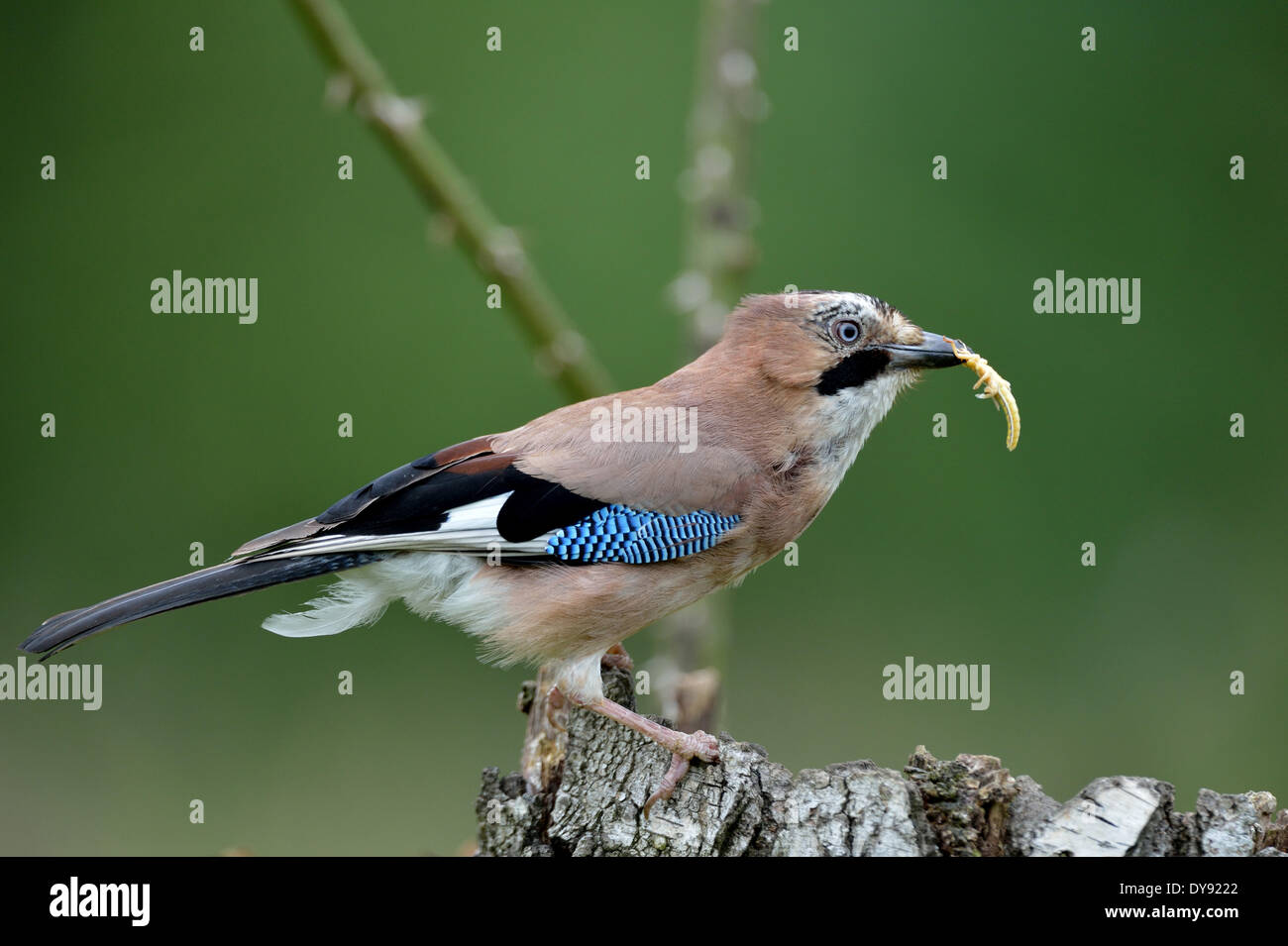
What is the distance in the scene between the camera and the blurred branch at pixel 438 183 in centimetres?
479

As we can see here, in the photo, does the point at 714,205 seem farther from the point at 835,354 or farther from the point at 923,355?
the point at 923,355

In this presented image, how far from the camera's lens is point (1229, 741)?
8.28 metres

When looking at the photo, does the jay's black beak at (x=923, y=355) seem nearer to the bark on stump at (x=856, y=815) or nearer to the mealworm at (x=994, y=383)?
the mealworm at (x=994, y=383)

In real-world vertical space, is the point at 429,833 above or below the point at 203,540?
below

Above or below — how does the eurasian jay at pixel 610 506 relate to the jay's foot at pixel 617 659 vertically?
above

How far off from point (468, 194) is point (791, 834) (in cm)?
247

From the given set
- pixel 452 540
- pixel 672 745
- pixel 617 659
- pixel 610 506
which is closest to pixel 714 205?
pixel 610 506

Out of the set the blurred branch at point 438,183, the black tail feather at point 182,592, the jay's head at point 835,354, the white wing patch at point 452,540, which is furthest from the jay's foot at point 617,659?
the blurred branch at point 438,183

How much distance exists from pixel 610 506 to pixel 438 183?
1.32 m

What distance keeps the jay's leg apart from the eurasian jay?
0.02 metres

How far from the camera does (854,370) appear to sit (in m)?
5.38

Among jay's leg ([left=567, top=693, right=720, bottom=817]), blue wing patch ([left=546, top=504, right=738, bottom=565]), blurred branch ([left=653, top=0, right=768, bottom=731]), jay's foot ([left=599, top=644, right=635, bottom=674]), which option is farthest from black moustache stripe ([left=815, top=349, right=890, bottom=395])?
jay's leg ([left=567, top=693, right=720, bottom=817])

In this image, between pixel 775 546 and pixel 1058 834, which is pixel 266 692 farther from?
pixel 1058 834

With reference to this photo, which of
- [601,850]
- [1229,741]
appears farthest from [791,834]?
[1229,741]
